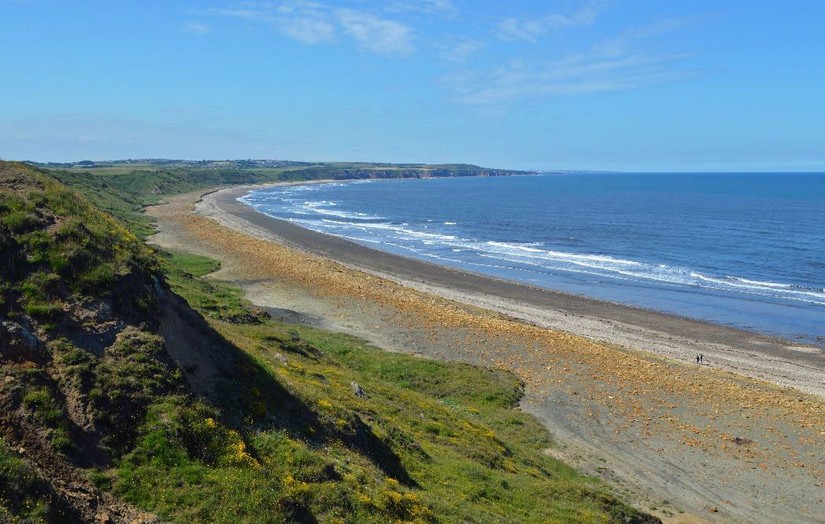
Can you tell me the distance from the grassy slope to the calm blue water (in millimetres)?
37755

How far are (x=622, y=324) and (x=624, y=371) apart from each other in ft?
46.9

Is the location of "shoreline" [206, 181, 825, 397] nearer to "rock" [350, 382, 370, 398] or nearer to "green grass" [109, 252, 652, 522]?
"green grass" [109, 252, 652, 522]

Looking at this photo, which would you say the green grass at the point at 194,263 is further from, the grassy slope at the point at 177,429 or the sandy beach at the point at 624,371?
the grassy slope at the point at 177,429

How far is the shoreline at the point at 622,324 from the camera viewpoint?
39.5 m

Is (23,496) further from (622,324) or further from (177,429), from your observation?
(622,324)

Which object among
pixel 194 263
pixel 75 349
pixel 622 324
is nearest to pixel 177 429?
pixel 75 349

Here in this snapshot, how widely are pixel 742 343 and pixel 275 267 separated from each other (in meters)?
40.1

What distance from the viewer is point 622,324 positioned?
4909 centimetres

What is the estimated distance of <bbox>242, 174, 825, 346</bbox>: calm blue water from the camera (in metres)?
57.7

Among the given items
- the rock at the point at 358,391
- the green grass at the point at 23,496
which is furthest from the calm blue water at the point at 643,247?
the green grass at the point at 23,496

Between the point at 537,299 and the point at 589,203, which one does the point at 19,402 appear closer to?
the point at 537,299

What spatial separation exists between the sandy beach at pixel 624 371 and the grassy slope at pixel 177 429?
181 inches

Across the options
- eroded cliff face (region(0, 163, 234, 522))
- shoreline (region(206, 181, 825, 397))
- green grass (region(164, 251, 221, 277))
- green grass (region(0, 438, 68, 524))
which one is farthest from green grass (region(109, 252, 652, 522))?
green grass (region(164, 251, 221, 277))

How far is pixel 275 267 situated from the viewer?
201 ft
